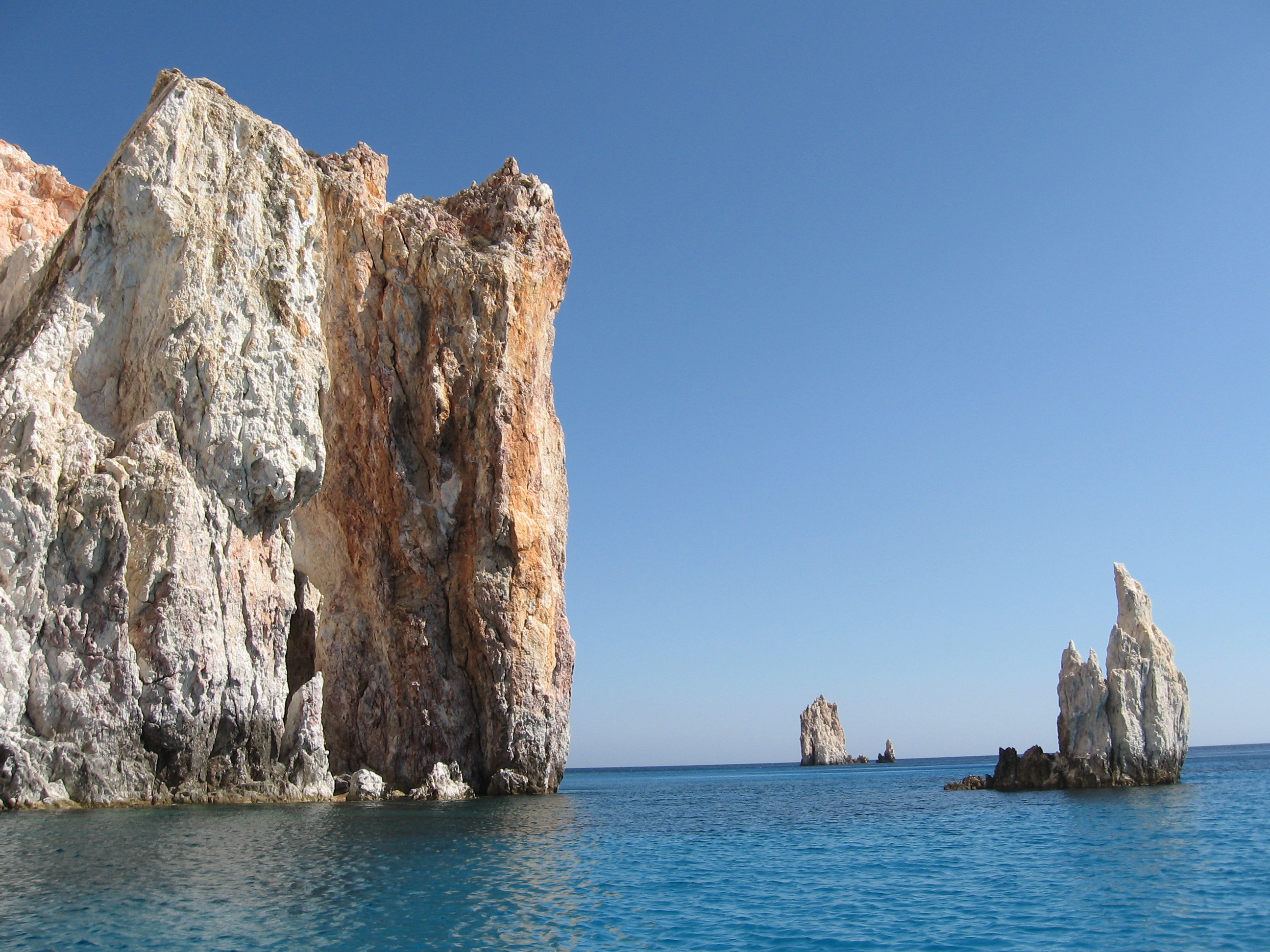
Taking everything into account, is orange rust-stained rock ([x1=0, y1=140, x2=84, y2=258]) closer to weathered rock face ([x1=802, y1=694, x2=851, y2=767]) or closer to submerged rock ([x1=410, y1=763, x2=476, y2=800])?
submerged rock ([x1=410, y1=763, x2=476, y2=800])

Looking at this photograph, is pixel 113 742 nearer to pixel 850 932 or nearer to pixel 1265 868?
pixel 850 932

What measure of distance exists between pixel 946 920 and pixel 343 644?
1233 inches

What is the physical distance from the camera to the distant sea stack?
4312 cm

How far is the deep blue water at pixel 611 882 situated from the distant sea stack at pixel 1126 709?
37.3 feet

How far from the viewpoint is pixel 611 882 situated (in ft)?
61.5

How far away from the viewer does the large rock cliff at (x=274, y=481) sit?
28.0 meters

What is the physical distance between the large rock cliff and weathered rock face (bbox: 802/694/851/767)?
9265 cm

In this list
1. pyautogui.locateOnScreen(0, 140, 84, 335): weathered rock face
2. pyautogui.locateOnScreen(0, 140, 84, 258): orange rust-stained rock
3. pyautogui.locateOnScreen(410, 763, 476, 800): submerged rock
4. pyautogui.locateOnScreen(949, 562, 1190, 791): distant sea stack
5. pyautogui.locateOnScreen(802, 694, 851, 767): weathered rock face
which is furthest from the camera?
pyautogui.locateOnScreen(802, 694, 851, 767): weathered rock face

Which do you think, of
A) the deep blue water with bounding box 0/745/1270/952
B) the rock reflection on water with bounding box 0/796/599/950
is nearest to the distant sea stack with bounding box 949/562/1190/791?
the deep blue water with bounding box 0/745/1270/952

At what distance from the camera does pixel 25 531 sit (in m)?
26.8

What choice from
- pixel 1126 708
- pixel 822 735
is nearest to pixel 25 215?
pixel 1126 708

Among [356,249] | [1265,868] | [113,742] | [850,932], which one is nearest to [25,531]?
[113,742]

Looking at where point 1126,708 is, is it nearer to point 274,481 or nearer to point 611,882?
point 611,882

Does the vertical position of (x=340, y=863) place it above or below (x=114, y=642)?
below
